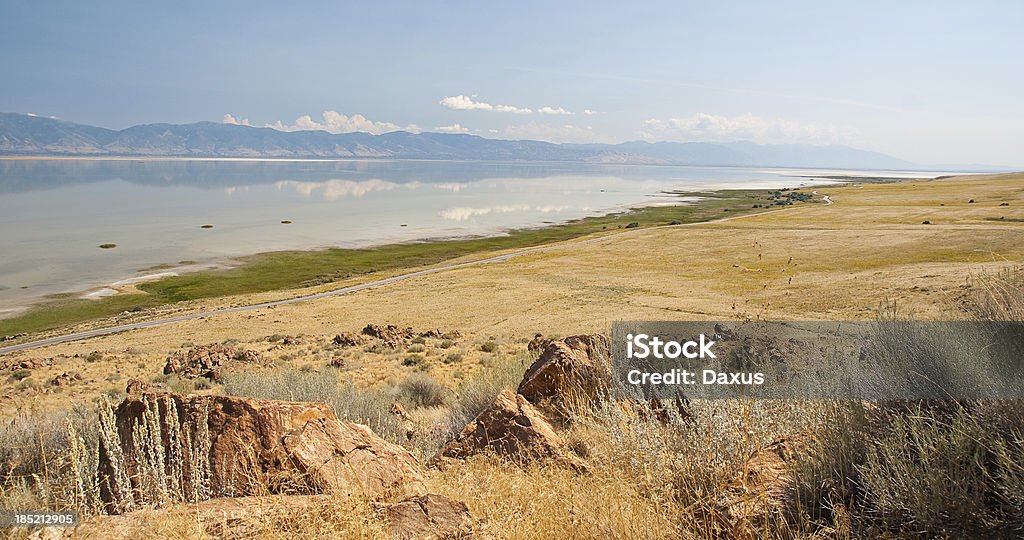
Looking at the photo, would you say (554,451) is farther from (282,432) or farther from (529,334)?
(529,334)

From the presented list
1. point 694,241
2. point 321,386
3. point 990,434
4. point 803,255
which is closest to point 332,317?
point 321,386

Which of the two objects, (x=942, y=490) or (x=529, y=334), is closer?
(x=942, y=490)

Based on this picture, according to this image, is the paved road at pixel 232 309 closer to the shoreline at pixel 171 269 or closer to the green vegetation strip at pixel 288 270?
the green vegetation strip at pixel 288 270

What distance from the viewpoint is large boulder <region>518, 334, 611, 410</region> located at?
6.06 metres

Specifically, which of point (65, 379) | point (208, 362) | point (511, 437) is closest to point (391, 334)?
point (208, 362)

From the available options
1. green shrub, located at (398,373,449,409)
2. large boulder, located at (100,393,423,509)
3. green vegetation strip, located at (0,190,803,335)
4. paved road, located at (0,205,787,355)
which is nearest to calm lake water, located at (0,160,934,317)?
green vegetation strip, located at (0,190,803,335)

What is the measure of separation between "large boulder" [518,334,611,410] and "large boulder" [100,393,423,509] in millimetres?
2141

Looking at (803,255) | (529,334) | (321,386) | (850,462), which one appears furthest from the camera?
(803,255)

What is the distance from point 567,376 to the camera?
6.28 meters

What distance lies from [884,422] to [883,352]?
2.39ft

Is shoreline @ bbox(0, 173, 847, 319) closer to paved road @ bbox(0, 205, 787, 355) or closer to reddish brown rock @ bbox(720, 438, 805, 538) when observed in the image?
paved road @ bbox(0, 205, 787, 355)

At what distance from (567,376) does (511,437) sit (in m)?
1.55

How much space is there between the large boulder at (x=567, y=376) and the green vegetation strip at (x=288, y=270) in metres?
36.6

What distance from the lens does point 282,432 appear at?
13.3 feet
